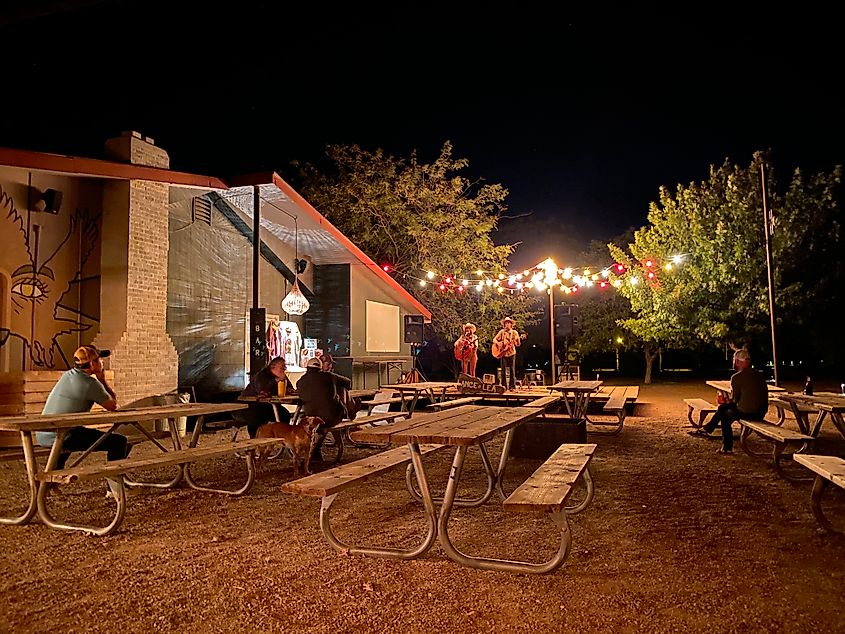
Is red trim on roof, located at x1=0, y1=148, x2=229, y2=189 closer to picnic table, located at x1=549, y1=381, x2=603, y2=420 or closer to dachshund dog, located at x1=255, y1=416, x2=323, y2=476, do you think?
dachshund dog, located at x1=255, y1=416, x2=323, y2=476

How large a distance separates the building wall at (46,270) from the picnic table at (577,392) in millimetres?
6690

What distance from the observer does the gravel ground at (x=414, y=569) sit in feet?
9.54

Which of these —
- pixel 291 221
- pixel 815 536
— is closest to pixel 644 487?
pixel 815 536

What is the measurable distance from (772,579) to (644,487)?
244 cm

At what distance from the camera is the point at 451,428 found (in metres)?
4.19

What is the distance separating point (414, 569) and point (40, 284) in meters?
7.55

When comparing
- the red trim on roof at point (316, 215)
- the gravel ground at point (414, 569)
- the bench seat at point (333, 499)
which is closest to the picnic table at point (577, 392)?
the gravel ground at point (414, 569)

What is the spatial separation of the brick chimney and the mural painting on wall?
31 centimetres

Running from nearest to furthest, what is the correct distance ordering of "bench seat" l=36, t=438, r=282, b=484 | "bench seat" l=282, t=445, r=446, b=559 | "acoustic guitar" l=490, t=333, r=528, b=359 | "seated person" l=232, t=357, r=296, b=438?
"bench seat" l=282, t=445, r=446, b=559
"bench seat" l=36, t=438, r=282, b=484
"seated person" l=232, t=357, r=296, b=438
"acoustic guitar" l=490, t=333, r=528, b=359

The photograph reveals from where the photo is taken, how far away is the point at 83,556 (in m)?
3.82

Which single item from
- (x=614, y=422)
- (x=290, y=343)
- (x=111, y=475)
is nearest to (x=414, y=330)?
(x=290, y=343)

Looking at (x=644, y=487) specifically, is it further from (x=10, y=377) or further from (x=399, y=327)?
(x=399, y=327)

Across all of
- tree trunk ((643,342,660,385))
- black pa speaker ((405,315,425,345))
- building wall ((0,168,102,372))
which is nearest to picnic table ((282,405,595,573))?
building wall ((0,168,102,372))

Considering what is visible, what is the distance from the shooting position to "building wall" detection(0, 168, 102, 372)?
27.6 ft
